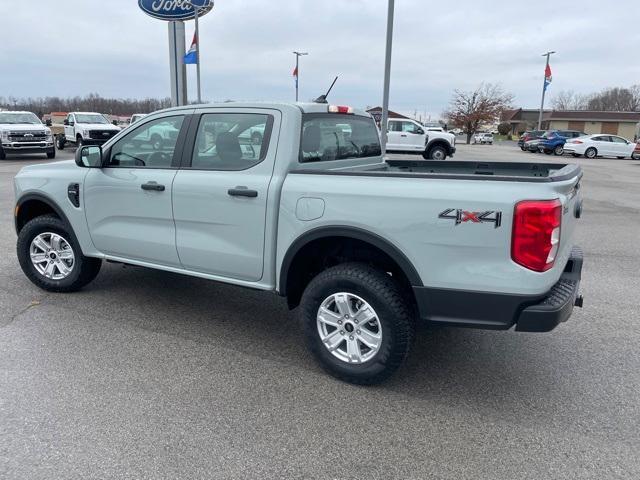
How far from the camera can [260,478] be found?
2.56 meters

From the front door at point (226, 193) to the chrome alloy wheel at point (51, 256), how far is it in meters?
1.61

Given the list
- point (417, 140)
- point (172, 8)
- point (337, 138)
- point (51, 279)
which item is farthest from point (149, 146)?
point (417, 140)

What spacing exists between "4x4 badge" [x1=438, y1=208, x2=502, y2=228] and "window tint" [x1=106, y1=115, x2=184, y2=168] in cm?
234

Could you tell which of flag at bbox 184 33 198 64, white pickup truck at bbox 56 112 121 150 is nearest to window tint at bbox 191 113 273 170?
flag at bbox 184 33 198 64

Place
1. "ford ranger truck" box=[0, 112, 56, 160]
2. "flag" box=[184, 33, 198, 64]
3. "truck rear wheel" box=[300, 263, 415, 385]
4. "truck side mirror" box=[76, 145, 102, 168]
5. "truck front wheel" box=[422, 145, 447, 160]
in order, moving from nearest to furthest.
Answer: "truck rear wheel" box=[300, 263, 415, 385] → "truck side mirror" box=[76, 145, 102, 168] → "flag" box=[184, 33, 198, 64] → "ford ranger truck" box=[0, 112, 56, 160] → "truck front wheel" box=[422, 145, 447, 160]

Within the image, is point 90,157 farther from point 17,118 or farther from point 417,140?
point 17,118

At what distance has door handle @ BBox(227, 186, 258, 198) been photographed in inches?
143

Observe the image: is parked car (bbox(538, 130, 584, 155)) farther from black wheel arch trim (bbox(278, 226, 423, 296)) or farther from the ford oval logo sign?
black wheel arch trim (bbox(278, 226, 423, 296))

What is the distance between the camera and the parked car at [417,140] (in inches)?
880

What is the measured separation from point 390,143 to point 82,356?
2006 centimetres

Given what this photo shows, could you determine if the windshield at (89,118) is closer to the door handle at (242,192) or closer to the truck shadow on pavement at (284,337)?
the truck shadow on pavement at (284,337)

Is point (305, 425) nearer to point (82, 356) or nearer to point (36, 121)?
point (82, 356)

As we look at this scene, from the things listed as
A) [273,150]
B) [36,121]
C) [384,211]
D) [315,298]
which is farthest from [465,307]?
[36,121]

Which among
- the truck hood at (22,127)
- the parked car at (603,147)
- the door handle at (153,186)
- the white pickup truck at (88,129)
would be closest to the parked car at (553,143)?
the parked car at (603,147)
